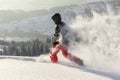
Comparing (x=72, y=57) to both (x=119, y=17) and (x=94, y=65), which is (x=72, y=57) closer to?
(x=94, y=65)

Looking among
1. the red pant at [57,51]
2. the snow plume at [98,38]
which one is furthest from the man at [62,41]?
the snow plume at [98,38]

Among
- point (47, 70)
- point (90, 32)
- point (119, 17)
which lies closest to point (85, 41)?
point (90, 32)

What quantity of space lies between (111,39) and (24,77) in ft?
24.5

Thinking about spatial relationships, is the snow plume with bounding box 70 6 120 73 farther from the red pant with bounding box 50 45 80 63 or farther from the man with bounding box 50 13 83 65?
the red pant with bounding box 50 45 80 63

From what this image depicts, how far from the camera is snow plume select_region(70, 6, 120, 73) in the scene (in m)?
14.2

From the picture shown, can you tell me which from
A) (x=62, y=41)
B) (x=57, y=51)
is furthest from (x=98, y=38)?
(x=57, y=51)

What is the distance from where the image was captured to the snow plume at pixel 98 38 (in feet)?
46.7

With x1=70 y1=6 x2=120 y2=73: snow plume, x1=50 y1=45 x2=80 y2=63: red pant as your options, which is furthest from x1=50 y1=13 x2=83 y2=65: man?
x1=70 y1=6 x2=120 y2=73: snow plume

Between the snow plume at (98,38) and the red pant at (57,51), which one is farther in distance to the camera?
the snow plume at (98,38)

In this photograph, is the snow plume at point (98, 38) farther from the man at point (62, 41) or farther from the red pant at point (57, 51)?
the red pant at point (57, 51)

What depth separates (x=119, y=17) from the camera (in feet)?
50.8

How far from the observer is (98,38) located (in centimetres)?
1573

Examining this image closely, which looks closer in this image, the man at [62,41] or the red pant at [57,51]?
the red pant at [57,51]

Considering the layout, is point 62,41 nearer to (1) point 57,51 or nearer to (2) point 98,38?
(1) point 57,51
